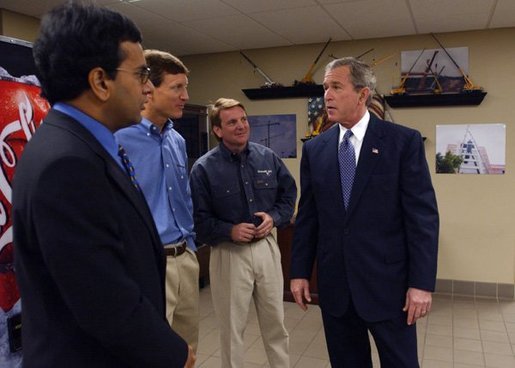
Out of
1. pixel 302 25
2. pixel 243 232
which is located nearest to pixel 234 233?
pixel 243 232

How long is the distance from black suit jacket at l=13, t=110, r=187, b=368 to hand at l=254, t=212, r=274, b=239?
1326mm

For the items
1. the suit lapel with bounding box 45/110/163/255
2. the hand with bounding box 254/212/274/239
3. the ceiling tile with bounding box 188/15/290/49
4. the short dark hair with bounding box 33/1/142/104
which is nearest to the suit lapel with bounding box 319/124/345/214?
the hand with bounding box 254/212/274/239

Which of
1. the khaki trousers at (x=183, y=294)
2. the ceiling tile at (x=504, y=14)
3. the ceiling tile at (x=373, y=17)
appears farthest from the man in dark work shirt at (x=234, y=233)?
the ceiling tile at (x=504, y=14)

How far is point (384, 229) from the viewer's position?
1.75 meters

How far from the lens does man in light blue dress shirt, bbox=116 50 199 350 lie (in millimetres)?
1897

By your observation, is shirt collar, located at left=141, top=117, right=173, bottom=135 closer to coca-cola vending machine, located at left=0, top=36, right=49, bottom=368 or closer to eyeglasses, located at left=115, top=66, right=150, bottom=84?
coca-cola vending machine, located at left=0, top=36, right=49, bottom=368

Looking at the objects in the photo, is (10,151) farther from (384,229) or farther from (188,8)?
(188,8)

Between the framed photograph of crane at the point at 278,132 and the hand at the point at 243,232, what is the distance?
265 cm

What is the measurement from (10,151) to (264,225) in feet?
4.10

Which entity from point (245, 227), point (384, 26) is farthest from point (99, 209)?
point (384, 26)

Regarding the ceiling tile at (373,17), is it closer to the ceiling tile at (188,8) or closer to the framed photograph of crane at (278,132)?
the ceiling tile at (188,8)

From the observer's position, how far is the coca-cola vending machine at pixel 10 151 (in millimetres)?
1473

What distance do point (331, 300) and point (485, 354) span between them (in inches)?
72.7

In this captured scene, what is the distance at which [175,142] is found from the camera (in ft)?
6.85
